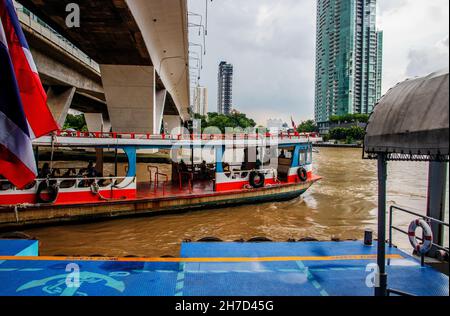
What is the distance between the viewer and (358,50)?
320 feet

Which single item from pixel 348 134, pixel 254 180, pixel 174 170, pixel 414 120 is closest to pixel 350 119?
pixel 348 134

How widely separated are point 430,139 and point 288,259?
3118mm

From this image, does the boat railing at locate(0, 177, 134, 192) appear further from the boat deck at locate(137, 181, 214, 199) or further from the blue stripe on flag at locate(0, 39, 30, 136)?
the blue stripe on flag at locate(0, 39, 30, 136)

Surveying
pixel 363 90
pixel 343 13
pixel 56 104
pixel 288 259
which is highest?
pixel 343 13

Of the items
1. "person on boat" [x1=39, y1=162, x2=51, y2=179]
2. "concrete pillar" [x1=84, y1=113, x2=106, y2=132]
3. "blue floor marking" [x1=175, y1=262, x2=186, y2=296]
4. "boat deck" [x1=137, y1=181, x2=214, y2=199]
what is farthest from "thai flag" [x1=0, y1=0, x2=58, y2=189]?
"concrete pillar" [x1=84, y1=113, x2=106, y2=132]

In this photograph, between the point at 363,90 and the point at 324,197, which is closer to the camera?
the point at 324,197

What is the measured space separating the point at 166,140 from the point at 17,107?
348 inches

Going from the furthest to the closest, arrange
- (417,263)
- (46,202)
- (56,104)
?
1. (56,104)
2. (46,202)
3. (417,263)

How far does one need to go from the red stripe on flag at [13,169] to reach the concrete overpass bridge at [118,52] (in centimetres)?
947

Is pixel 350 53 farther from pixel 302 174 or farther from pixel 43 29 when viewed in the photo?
pixel 43 29
